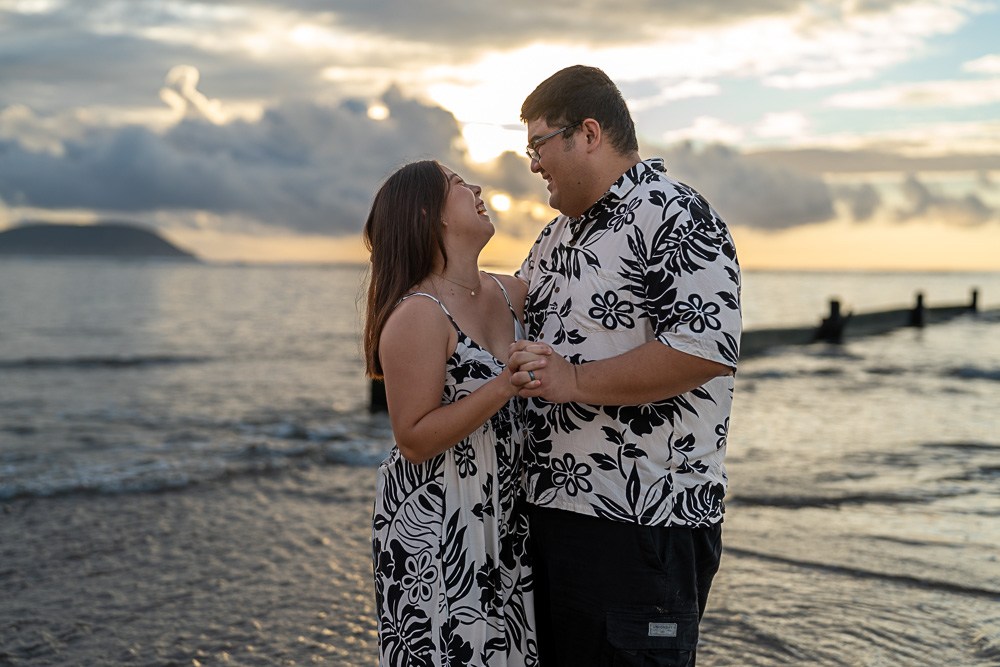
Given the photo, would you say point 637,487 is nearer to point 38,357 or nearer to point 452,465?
point 452,465

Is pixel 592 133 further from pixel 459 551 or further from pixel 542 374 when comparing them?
pixel 459 551

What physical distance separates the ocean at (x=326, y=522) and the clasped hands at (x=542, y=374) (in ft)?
2.62

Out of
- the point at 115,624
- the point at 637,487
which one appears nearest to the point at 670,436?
the point at 637,487

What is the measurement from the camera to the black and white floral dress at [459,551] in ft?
9.12

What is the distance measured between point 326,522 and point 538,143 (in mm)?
5384

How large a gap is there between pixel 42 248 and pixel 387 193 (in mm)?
209137

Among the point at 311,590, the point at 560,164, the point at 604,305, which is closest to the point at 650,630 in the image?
the point at 604,305

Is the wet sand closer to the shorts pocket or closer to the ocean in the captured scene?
the ocean

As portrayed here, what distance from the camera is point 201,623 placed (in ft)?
17.4

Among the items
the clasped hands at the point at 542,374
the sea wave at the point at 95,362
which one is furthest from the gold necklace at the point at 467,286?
the sea wave at the point at 95,362

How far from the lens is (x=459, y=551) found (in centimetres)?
279

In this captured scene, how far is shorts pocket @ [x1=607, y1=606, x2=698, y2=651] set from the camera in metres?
2.58

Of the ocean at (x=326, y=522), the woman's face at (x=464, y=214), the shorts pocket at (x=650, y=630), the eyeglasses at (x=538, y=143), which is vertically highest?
the eyeglasses at (x=538, y=143)

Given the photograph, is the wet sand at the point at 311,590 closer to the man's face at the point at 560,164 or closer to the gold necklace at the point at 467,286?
the gold necklace at the point at 467,286
